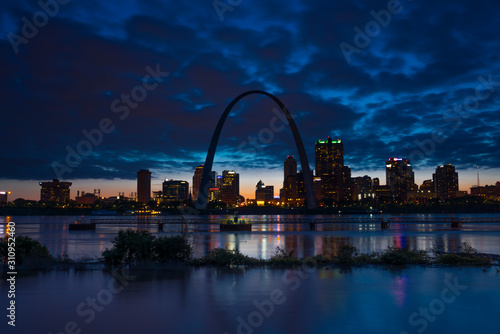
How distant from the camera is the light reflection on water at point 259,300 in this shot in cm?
1034

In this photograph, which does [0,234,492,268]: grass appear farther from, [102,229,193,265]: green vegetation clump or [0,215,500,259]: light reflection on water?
[0,215,500,259]: light reflection on water

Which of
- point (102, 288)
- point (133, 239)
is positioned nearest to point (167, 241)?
point (133, 239)

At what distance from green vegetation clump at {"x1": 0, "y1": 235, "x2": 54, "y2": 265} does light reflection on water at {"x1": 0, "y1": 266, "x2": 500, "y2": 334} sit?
65.7 inches

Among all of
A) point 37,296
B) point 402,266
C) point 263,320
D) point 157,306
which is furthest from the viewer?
point 402,266

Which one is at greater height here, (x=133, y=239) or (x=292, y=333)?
(x=133, y=239)

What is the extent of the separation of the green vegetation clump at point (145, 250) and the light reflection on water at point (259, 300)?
1.86 meters

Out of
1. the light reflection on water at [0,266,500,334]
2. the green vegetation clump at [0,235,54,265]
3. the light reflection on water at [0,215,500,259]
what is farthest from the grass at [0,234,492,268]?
the light reflection on water at [0,215,500,259]

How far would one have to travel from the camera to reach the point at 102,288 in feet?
49.2

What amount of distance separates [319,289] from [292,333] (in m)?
5.34

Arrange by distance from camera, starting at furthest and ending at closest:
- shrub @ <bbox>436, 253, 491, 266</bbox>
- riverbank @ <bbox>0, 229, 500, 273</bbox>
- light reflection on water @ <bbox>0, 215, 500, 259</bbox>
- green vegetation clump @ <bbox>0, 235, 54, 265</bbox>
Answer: light reflection on water @ <bbox>0, 215, 500, 259</bbox>
shrub @ <bbox>436, 253, 491, 266</bbox>
riverbank @ <bbox>0, 229, 500, 273</bbox>
green vegetation clump @ <bbox>0, 235, 54, 265</bbox>

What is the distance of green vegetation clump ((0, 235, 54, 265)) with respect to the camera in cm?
1938

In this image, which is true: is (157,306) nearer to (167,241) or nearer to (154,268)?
(154,268)

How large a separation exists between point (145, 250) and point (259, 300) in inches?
368

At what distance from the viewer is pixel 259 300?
42.8 feet
